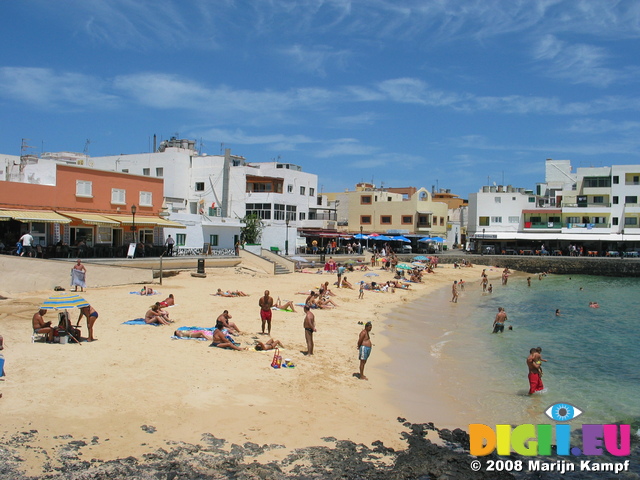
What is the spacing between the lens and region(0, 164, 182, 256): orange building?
2616 centimetres

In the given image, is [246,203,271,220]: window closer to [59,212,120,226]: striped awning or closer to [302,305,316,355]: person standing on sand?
[59,212,120,226]: striped awning

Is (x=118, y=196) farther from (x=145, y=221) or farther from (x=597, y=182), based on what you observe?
(x=597, y=182)

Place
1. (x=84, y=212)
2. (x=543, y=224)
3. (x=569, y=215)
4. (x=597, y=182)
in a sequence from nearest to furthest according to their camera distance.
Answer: (x=84, y=212) < (x=569, y=215) < (x=543, y=224) < (x=597, y=182)

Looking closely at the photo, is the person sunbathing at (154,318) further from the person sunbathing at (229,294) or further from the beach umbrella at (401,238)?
the beach umbrella at (401,238)

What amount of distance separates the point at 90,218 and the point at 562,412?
82.2 ft

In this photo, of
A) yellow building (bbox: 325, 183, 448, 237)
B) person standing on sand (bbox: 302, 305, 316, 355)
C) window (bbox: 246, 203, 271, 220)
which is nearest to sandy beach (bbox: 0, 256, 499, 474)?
person standing on sand (bbox: 302, 305, 316, 355)

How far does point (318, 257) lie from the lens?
138ft

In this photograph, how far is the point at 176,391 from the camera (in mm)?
9820

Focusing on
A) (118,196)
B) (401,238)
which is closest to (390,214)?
(401,238)

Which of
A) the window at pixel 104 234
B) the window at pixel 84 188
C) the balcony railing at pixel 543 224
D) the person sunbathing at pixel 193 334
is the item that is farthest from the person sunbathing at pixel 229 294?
the balcony railing at pixel 543 224

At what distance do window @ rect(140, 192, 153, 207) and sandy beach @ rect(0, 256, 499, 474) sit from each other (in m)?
16.1

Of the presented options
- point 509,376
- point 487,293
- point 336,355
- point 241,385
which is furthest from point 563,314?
point 241,385

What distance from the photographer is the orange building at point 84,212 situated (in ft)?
85.8

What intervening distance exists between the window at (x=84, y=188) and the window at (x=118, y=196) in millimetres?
1509
